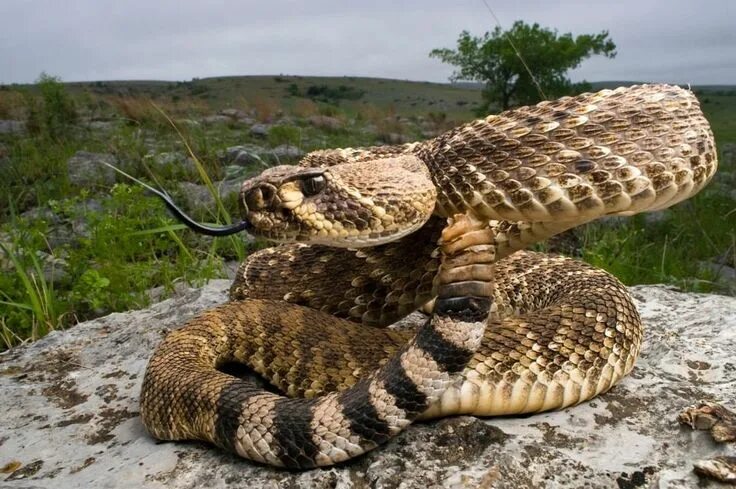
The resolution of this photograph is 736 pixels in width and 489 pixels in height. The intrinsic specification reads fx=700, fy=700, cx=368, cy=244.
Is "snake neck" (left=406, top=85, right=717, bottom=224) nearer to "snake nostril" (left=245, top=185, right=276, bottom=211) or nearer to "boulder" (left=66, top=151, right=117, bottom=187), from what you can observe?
"snake nostril" (left=245, top=185, right=276, bottom=211)

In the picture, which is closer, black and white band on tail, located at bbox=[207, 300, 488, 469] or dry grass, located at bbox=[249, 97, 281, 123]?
black and white band on tail, located at bbox=[207, 300, 488, 469]

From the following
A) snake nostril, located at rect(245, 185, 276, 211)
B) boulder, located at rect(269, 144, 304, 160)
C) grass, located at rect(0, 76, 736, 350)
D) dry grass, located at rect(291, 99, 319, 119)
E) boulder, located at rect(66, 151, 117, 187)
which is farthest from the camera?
dry grass, located at rect(291, 99, 319, 119)

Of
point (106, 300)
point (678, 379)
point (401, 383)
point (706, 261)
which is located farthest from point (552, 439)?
point (706, 261)

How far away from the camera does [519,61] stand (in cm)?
2358

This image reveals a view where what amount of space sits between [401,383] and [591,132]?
126 cm

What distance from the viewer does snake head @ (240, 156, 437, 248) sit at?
2.67 metres

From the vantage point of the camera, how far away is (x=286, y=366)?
10.8ft

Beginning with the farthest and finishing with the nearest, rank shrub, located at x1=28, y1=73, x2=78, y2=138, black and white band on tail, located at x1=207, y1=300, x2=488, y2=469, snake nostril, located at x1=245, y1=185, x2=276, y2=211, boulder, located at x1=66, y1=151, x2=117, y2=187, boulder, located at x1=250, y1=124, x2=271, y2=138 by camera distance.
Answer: boulder, located at x1=250, y1=124, x2=271, y2=138, shrub, located at x1=28, y1=73, x2=78, y2=138, boulder, located at x1=66, y1=151, x2=117, y2=187, snake nostril, located at x1=245, y1=185, x2=276, y2=211, black and white band on tail, located at x1=207, y1=300, x2=488, y2=469

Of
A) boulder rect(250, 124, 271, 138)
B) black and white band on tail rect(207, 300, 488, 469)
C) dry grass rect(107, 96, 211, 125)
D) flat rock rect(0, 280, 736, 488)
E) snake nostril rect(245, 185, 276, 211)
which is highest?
dry grass rect(107, 96, 211, 125)

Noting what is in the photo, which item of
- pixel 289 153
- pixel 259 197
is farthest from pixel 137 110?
pixel 259 197

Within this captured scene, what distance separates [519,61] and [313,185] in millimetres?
22337

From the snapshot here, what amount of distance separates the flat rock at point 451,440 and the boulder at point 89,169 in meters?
6.67

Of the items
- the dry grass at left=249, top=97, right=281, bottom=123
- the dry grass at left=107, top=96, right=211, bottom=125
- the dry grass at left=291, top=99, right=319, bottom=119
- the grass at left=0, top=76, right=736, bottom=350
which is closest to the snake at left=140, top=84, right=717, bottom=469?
the grass at left=0, top=76, right=736, bottom=350

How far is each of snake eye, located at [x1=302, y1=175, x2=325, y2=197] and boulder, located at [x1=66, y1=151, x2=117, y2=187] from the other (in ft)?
25.5
